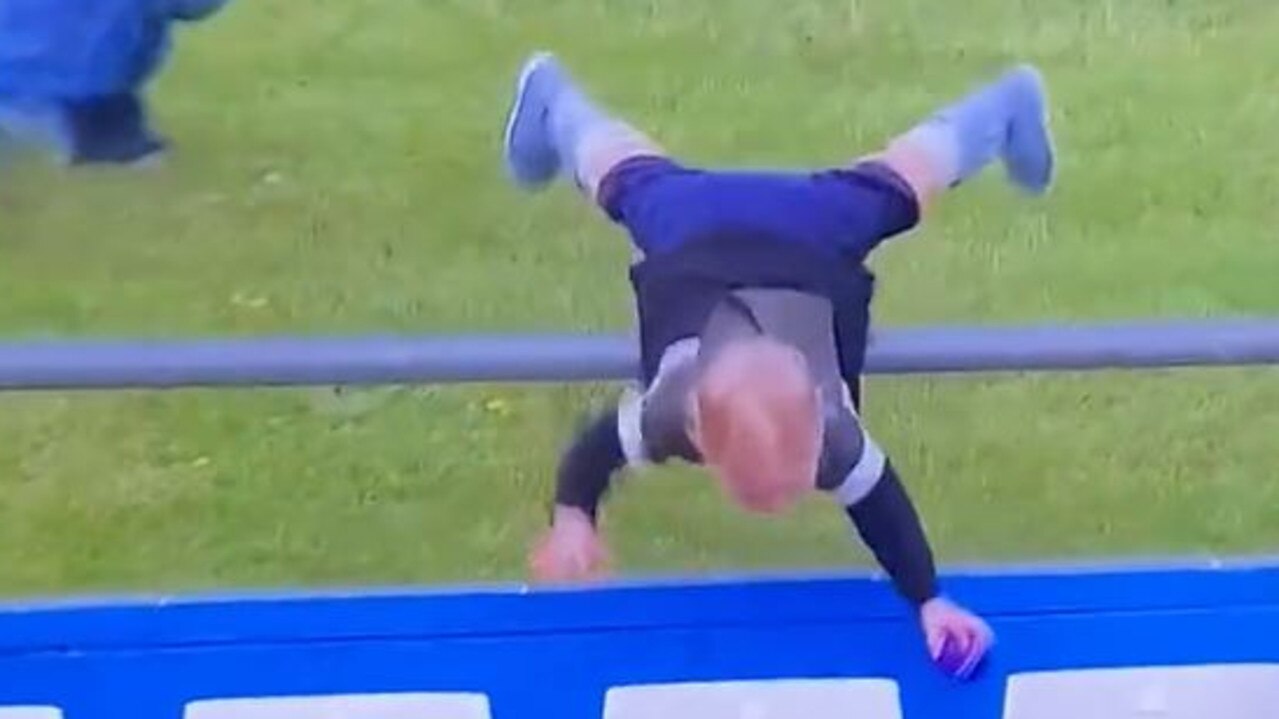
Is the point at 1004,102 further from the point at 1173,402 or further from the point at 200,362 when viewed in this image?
the point at 1173,402

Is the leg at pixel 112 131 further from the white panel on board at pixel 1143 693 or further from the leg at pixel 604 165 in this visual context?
the white panel on board at pixel 1143 693

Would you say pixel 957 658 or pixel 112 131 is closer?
pixel 957 658

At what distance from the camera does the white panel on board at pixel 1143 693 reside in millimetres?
1085

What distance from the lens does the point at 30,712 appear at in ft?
3.49

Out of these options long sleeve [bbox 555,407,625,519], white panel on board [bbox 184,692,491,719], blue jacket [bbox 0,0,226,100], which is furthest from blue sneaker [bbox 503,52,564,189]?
blue jacket [bbox 0,0,226,100]

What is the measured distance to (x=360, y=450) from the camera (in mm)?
1752

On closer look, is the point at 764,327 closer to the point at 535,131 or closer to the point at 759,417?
the point at 759,417

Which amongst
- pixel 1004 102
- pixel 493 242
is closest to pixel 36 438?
pixel 493 242

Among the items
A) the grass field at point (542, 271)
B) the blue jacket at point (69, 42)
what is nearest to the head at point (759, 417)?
the grass field at point (542, 271)

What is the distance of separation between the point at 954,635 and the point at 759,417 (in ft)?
0.41

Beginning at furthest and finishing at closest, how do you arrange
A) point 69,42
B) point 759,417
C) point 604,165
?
point 69,42 → point 604,165 → point 759,417

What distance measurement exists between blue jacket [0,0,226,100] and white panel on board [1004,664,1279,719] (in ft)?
3.15

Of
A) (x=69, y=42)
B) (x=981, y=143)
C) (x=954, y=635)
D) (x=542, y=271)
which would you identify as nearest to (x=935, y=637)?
(x=954, y=635)

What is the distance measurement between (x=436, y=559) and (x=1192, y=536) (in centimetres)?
48
